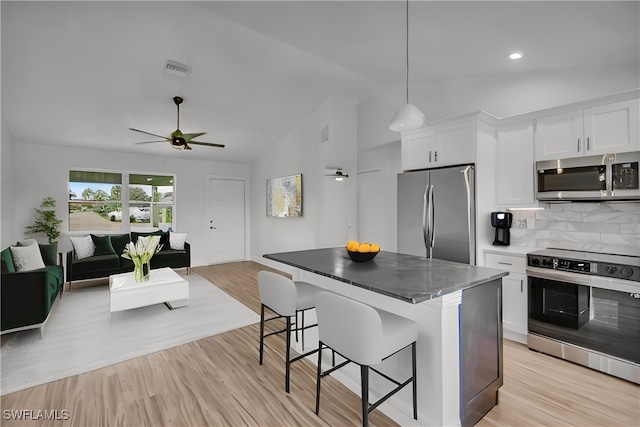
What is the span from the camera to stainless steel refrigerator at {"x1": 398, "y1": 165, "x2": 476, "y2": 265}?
3.24 metres

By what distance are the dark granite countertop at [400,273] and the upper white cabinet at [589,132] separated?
1.70 metres

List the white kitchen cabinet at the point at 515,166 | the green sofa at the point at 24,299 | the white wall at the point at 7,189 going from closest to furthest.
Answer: the green sofa at the point at 24,299 → the white kitchen cabinet at the point at 515,166 → the white wall at the point at 7,189

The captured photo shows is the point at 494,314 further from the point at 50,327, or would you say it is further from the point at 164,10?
the point at 50,327

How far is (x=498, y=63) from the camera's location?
3.17 meters

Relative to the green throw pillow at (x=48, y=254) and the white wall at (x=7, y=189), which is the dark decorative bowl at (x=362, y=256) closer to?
the green throw pillow at (x=48, y=254)

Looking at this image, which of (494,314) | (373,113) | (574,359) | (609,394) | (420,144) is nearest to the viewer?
(494,314)

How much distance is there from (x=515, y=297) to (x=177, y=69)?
4740 millimetres

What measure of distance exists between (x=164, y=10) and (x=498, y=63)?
3.50 metres

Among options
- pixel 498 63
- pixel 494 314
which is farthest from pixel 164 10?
pixel 494 314

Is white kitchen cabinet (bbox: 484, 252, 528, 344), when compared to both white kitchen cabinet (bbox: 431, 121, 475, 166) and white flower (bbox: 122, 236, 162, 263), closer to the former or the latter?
white kitchen cabinet (bbox: 431, 121, 475, 166)

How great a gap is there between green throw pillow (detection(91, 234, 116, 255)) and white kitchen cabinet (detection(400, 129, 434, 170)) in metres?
5.44

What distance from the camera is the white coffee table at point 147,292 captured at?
363 cm

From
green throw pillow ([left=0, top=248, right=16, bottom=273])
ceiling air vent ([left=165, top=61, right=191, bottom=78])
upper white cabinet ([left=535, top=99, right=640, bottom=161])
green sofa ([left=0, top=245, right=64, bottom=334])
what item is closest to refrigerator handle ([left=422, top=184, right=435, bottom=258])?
upper white cabinet ([left=535, top=99, right=640, bottom=161])

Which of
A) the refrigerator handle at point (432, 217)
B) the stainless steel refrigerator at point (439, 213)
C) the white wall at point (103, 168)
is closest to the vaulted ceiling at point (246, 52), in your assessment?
the white wall at point (103, 168)
